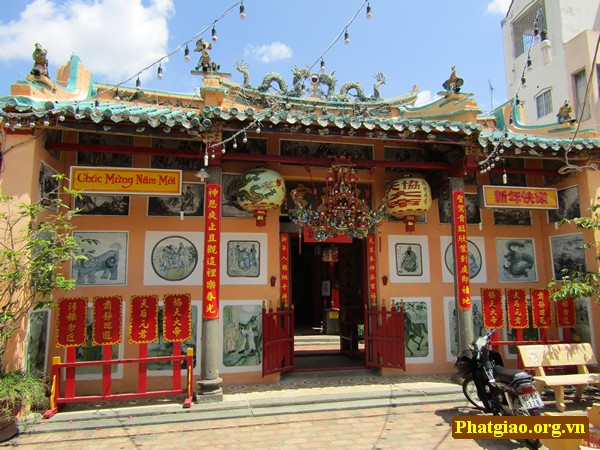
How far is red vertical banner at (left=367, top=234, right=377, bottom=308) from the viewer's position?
25.5ft

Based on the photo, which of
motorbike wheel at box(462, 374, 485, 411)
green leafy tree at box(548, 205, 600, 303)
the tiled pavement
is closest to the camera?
the tiled pavement

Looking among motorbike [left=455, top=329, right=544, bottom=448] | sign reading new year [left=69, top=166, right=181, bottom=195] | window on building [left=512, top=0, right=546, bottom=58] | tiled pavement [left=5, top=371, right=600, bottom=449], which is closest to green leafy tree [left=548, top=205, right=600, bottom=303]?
tiled pavement [left=5, top=371, right=600, bottom=449]

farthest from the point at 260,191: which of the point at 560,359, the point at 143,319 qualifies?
the point at 560,359

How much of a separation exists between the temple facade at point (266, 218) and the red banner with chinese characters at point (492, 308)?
0.08ft

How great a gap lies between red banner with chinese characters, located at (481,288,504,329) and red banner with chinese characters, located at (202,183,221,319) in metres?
4.68

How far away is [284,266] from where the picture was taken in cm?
746

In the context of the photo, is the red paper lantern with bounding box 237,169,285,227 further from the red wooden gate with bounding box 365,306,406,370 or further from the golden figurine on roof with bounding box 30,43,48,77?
the golden figurine on roof with bounding box 30,43,48,77

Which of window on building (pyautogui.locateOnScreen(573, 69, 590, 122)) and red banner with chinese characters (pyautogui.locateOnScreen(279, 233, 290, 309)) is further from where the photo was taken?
window on building (pyautogui.locateOnScreen(573, 69, 590, 122))

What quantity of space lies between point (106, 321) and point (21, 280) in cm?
122

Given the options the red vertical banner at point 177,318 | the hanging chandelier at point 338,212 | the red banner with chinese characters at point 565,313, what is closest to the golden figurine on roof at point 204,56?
the hanging chandelier at point 338,212

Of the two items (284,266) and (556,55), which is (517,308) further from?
(556,55)

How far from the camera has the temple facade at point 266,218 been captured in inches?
240

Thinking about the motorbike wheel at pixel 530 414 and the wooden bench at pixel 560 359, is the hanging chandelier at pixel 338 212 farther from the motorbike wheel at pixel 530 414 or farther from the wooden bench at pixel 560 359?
the motorbike wheel at pixel 530 414

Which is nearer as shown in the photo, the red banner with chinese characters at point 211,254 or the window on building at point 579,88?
the red banner with chinese characters at point 211,254
